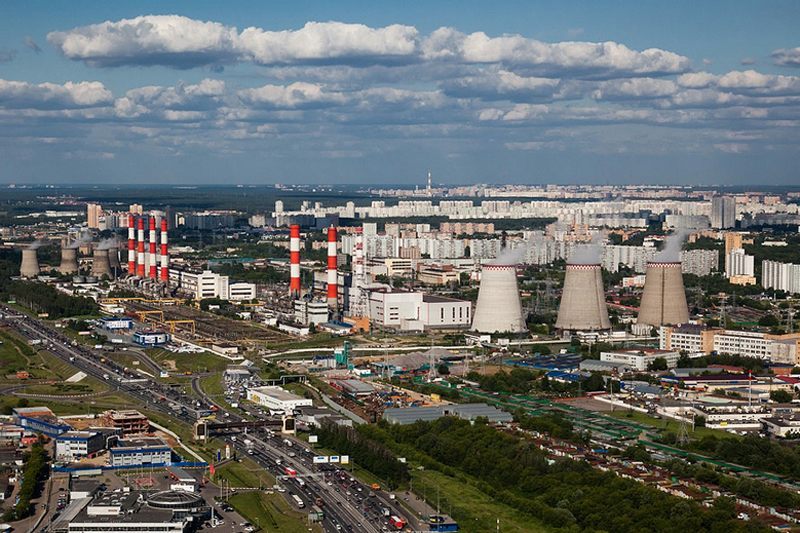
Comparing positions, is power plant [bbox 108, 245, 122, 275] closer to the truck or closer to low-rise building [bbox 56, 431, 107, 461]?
low-rise building [bbox 56, 431, 107, 461]

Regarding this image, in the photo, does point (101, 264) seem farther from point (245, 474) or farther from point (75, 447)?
point (245, 474)

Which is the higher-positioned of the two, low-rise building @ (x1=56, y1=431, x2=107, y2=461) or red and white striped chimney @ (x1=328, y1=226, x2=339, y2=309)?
red and white striped chimney @ (x1=328, y1=226, x2=339, y2=309)

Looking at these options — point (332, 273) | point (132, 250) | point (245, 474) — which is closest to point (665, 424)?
point (245, 474)

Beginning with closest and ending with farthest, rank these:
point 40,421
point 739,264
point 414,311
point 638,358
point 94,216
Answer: point 40,421, point 638,358, point 414,311, point 739,264, point 94,216

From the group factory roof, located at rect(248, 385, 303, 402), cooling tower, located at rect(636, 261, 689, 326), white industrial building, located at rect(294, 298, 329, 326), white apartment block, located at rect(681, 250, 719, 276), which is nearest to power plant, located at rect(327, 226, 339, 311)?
white industrial building, located at rect(294, 298, 329, 326)

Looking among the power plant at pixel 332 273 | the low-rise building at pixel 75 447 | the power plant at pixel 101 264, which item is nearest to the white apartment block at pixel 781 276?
the power plant at pixel 332 273

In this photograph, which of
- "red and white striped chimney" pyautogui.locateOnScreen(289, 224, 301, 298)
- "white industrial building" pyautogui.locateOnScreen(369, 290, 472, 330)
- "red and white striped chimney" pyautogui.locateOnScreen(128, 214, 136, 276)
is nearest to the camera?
"white industrial building" pyautogui.locateOnScreen(369, 290, 472, 330)
